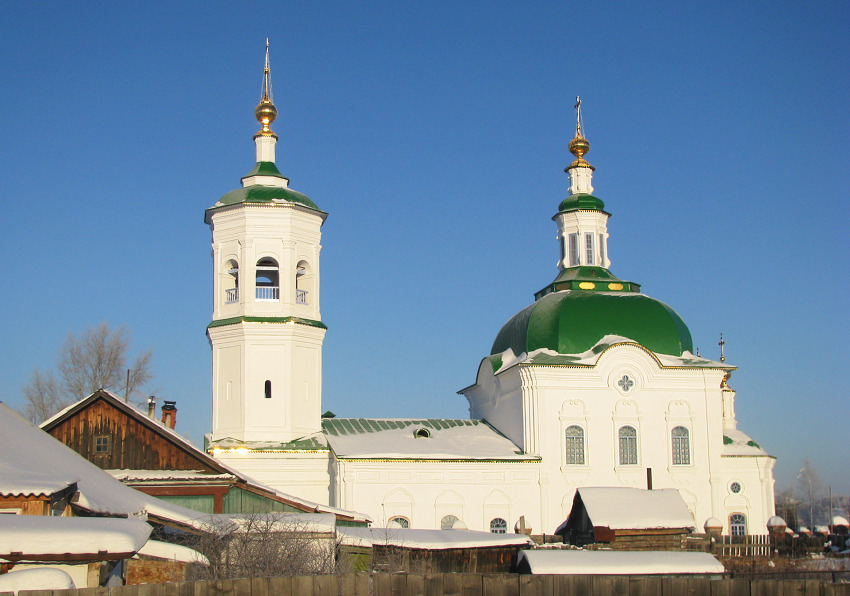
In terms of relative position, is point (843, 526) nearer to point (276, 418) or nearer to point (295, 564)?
point (276, 418)

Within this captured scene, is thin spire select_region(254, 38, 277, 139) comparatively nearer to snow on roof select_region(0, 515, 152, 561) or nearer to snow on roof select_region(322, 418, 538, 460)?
snow on roof select_region(322, 418, 538, 460)

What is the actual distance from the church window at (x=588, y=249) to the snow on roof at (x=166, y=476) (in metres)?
19.2

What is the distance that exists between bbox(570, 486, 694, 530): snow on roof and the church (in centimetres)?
443

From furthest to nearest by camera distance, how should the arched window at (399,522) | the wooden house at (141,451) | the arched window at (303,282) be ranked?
the arched window at (303,282)
the arched window at (399,522)
the wooden house at (141,451)

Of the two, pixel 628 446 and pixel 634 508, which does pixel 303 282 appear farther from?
pixel 634 508

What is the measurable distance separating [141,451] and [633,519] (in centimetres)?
1179

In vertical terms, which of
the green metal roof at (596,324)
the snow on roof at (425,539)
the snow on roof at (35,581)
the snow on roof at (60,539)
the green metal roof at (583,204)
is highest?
the green metal roof at (583,204)

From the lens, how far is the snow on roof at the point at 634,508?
2491 centimetres

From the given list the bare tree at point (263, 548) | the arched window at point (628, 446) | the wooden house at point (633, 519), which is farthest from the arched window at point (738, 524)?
the bare tree at point (263, 548)

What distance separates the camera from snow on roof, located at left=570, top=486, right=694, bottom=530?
81.7 feet

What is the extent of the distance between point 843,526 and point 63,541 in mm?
38822

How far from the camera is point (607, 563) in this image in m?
12.4

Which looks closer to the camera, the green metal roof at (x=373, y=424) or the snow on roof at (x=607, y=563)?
the snow on roof at (x=607, y=563)

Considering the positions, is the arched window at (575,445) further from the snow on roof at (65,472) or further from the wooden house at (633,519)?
the snow on roof at (65,472)
